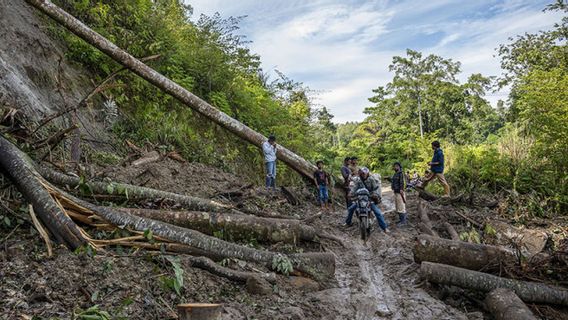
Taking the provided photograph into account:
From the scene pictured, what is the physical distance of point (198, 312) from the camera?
10.7 feet

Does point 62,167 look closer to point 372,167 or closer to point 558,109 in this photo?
point 558,109

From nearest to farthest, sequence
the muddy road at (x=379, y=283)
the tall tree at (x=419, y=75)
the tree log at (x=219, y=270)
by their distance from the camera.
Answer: the tree log at (x=219, y=270) < the muddy road at (x=379, y=283) < the tall tree at (x=419, y=75)

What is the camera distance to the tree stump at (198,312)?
3.22 m

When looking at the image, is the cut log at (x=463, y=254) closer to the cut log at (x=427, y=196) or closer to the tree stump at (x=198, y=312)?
the tree stump at (x=198, y=312)

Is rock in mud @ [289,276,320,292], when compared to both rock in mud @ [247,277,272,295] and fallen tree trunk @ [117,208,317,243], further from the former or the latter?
fallen tree trunk @ [117,208,317,243]

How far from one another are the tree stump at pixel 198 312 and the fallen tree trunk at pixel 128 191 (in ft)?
9.37

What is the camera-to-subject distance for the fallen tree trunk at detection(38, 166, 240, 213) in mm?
5246

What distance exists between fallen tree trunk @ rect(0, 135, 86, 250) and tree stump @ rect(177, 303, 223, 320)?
1.58 meters

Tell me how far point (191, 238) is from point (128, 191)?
1.56 meters

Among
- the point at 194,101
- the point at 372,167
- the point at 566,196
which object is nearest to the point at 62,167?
the point at 194,101

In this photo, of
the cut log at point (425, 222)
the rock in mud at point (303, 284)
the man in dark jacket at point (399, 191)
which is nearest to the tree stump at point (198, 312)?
Answer: the rock in mud at point (303, 284)

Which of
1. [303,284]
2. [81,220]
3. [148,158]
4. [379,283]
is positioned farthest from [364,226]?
[81,220]

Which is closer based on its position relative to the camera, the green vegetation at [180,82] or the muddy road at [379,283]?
the muddy road at [379,283]

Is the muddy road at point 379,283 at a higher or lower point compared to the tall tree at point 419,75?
lower
